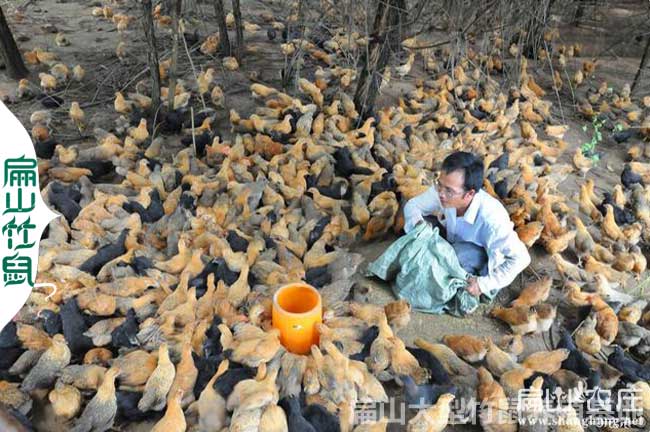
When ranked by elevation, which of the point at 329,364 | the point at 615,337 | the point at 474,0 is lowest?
the point at 615,337

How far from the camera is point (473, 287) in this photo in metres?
3.10

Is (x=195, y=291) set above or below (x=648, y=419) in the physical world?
above

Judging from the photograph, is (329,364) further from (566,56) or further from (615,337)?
(566,56)

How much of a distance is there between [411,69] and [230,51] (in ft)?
6.80

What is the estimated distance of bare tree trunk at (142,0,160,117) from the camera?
4.29m

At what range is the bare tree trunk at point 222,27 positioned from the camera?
5.57m

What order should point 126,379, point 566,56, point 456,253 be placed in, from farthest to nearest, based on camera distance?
point 566,56, point 456,253, point 126,379

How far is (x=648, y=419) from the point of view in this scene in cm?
261

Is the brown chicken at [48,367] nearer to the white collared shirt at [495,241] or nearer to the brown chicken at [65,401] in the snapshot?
the brown chicken at [65,401]

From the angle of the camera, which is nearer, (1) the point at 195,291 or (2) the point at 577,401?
(2) the point at 577,401

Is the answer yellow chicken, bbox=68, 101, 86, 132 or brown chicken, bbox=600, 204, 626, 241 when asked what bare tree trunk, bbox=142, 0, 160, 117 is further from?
brown chicken, bbox=600, 204, 626, 241

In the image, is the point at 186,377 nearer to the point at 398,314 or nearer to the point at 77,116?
the point at 398,314

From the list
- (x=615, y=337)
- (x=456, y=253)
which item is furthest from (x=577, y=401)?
(x=456, y=253)

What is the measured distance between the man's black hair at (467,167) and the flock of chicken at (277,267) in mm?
759
